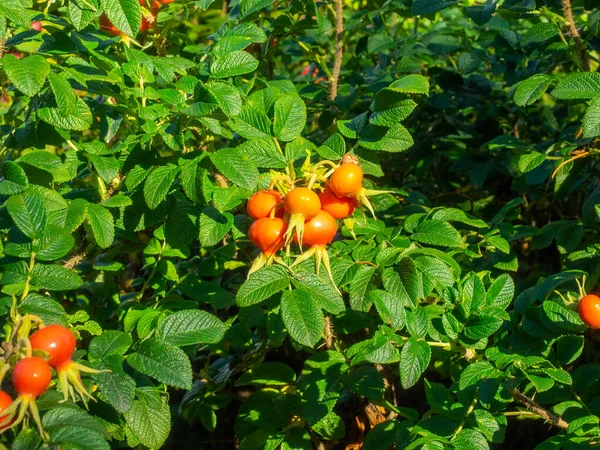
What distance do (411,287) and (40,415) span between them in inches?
26.9

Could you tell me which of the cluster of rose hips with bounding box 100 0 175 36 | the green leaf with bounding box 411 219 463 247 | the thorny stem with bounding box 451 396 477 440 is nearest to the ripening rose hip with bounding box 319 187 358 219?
the green leaf with bounding box 411 219 463 247

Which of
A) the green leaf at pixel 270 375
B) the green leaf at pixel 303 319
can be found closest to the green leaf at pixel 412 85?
the green leaf at pixel 303 319

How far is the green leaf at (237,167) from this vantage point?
1.43 meters

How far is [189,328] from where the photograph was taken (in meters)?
1.42

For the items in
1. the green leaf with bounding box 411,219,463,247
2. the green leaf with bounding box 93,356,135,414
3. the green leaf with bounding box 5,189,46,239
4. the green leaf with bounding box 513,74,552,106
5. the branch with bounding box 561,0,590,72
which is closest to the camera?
the green leaf with bounding box 93,356,135,414

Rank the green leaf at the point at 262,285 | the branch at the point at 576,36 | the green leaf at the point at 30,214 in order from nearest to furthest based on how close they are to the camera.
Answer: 1. the green leaf at the point at 262,285
2. the green leaf at the point at 30,214
3. the branch at the point at 576,36

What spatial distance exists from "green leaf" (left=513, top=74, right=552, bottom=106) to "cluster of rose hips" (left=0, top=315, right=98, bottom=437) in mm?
1105

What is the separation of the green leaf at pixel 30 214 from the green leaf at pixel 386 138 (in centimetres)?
67

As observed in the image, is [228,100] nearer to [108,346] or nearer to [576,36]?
[108,346]

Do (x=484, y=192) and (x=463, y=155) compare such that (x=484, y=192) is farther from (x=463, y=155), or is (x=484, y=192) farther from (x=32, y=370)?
(x=32, y=370)

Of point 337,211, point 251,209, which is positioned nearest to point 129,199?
point 251,209

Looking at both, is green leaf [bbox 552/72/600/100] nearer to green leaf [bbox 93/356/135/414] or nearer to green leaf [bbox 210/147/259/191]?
green leaf [bbox 210/147/259/191]

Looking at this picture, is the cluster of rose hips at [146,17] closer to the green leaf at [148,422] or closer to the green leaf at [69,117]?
the green leaf at [69,117]

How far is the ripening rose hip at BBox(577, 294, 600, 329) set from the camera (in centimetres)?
145
